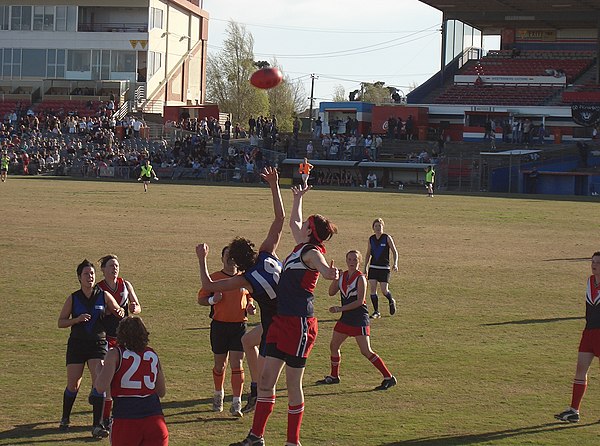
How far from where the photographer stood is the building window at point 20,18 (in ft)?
270

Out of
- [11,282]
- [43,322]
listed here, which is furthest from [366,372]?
[11,282]

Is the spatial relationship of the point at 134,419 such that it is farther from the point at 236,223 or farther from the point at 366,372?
the point at 236,223

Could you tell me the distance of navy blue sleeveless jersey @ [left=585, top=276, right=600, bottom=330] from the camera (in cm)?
1039

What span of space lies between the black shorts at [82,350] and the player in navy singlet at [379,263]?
7550 millimetres

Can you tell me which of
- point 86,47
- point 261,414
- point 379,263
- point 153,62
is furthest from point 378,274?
point 86,47

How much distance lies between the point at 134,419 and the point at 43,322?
8.10 metres

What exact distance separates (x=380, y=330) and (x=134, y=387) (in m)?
8.42

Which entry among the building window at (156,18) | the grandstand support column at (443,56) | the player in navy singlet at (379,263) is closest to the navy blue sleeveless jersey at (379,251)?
the player in navy singlet at (379,263)

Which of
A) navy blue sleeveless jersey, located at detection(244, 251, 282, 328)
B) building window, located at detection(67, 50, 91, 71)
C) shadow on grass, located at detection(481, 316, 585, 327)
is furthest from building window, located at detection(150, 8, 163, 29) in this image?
navy blue sleeveless jersey, located at detection(244, 251, 282, 328)

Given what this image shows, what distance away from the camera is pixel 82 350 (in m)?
9.80

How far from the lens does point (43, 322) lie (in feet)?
48.8

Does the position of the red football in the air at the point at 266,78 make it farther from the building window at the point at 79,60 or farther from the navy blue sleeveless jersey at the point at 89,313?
the building window at the point at 79,60

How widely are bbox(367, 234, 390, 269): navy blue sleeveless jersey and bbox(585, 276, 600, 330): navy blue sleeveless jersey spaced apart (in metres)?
6.63

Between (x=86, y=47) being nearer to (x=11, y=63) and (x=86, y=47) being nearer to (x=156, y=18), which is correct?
(x=156, y=18)
